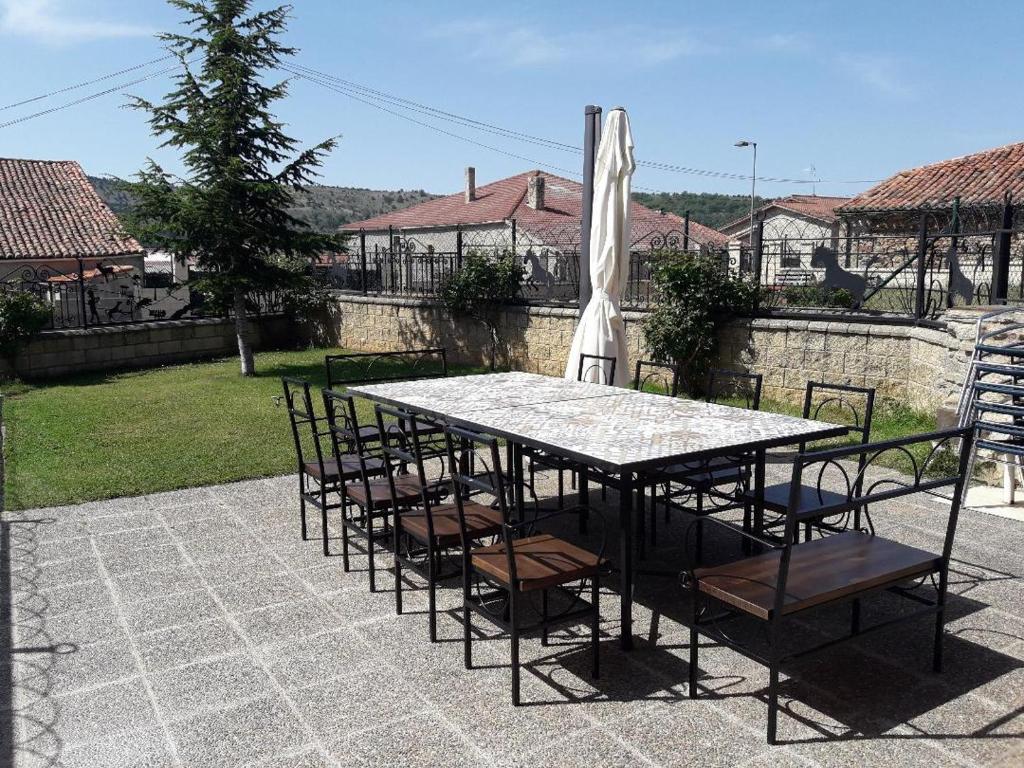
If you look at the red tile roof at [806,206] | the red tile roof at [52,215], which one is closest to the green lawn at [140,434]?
the red tile roof at [52,215]

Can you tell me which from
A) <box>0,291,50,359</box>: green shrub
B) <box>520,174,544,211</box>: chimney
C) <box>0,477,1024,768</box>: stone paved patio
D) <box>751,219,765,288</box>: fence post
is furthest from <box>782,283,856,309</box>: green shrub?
<box>520,174,544,211</box>: chimney

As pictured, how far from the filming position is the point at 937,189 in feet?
69.1

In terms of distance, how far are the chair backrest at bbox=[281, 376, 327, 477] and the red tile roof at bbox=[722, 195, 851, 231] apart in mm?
30675

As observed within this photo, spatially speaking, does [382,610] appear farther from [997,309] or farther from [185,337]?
[185,337]

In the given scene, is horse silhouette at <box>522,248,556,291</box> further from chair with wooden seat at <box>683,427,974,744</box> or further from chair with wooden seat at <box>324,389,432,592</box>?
chair with wooden seat at <box>683,427,974,744</box>

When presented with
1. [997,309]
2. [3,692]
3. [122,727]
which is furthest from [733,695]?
[997,309]

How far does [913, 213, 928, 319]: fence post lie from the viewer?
761cm

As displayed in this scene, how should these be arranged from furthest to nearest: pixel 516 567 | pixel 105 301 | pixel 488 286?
pixel 105 301, pixel 488 286, pixel 516 567

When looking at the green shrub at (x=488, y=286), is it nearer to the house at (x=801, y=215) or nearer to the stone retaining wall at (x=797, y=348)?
the stone retaining wall at (x=797, y=348)

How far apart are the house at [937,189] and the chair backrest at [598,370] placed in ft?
49.6

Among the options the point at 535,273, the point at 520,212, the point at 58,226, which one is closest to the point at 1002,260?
the point at 535,273

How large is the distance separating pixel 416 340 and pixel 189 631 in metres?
10.8

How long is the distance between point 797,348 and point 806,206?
35874 mm

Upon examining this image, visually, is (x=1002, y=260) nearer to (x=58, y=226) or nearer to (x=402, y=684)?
(x=402, y=684)
